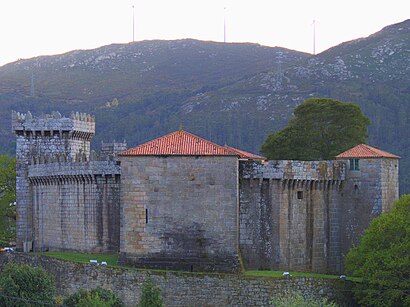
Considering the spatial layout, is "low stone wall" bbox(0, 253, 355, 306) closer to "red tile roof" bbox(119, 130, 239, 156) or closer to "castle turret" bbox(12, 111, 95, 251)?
"red tile roof" bbox(119, 130, 239, 156)

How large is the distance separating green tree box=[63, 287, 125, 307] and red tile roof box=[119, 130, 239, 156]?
7.07m

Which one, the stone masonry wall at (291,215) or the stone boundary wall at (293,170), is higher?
the stone boundary wall at (293,170)

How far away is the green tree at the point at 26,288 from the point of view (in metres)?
51.2

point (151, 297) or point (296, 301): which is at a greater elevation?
point (151, 297)

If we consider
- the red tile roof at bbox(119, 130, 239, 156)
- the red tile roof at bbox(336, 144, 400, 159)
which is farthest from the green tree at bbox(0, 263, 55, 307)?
the red tile roof at bbox(336, 144, 400, 159)

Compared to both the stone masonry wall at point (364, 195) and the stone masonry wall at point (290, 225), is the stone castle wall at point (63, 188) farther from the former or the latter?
the stone masonry wall at point (364, 195)

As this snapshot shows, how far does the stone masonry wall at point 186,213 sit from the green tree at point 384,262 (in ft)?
19.9

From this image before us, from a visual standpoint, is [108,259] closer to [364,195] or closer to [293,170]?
[293,170]

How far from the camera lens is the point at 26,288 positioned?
170 feet

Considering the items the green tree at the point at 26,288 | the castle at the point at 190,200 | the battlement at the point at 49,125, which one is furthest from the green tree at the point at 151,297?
the battlement at the point at 49,125

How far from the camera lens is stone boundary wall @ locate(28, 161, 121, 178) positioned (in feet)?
202

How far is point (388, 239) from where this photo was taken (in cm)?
5444

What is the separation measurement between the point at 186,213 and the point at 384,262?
31.8ft

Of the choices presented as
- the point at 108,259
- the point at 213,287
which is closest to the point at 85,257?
the point at 108,259
